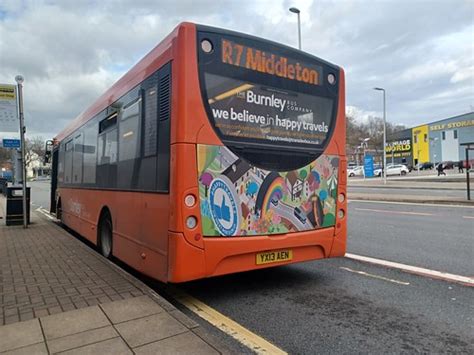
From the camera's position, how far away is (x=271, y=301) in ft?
16.1

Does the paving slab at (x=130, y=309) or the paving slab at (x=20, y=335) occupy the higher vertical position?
the paving slab at (x=130, y=309)

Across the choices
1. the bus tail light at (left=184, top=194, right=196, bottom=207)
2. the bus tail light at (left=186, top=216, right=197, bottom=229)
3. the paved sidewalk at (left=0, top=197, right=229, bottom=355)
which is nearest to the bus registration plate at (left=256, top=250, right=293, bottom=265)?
the bus tail light at (left=186, top=216, right=197, bottom=229)

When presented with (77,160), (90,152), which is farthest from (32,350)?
(77,160)

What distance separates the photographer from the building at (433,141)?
78500mm

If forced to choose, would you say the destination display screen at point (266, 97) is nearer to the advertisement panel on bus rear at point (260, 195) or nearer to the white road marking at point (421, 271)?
the advertisement panel on bus rear at point (260, 195)

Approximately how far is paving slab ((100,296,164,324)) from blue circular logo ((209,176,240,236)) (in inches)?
42.7

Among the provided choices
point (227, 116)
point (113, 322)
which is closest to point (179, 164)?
point (227, 116)

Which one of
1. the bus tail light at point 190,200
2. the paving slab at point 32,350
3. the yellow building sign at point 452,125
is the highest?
the yellow building sign at point 452,125

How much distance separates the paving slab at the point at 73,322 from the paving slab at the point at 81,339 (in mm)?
82

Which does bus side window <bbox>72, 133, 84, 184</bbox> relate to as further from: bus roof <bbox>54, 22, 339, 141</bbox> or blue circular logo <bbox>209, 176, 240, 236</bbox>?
blue circular logo <bbox>209, 176, 240, 236</bbox>

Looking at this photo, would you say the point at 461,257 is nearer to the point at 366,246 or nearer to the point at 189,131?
the point at 366,246

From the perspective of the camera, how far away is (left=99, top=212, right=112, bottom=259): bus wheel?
6.81 metres

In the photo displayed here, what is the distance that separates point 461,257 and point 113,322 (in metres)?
5.99

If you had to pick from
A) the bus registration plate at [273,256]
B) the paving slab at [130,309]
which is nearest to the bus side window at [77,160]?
the paving slab at [130,309]
